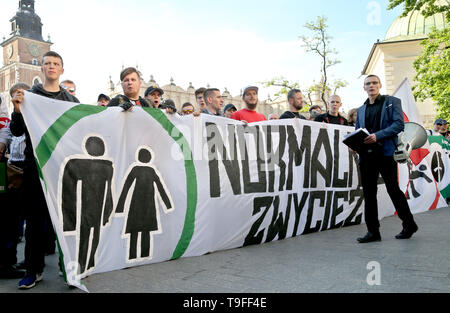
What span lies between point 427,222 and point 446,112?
17.9 metres

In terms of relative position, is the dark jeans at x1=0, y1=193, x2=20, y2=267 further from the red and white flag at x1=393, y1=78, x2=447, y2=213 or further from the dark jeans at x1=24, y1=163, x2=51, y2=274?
the red and white flag at x1=393, y1=78, x2=447, y2=213

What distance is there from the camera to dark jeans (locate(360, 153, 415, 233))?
4828 millimetres

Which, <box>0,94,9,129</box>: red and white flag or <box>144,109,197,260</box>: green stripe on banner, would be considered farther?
<box>144,109,197,260</box>: green stripe on banner

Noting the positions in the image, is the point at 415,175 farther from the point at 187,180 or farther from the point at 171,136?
the point at 171,136

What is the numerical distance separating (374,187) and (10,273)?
4.20 m

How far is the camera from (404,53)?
3419 cm

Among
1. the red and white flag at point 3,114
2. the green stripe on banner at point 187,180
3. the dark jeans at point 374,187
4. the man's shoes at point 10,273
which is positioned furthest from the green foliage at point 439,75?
the man's shoes at point 10,273

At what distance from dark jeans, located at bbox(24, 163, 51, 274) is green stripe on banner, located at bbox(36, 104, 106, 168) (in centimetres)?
25

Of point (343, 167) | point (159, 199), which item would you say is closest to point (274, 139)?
point (343, 167)

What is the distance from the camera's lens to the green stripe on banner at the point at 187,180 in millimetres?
4211

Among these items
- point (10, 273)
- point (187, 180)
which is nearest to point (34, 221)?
point (10, 273)

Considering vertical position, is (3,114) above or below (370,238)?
above

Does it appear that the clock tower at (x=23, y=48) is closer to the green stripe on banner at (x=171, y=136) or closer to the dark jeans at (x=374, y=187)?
the green stripe on banner at (x=171, y=136)

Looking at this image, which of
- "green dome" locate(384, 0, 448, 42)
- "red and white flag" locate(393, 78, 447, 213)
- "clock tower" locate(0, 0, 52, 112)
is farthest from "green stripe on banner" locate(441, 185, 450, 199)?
"clock tower" locate(0, 0, 52, 112)
